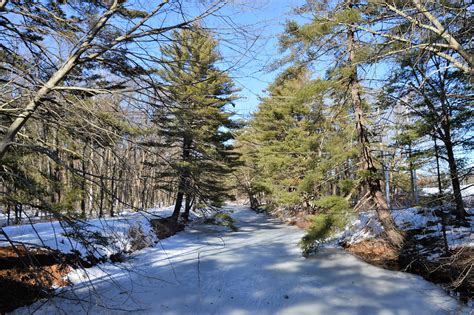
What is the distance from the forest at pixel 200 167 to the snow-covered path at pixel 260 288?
0.05 metres

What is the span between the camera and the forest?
103 inches

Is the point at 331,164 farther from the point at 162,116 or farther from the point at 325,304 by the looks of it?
the point at 162,116

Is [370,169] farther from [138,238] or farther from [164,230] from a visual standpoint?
[164,230]

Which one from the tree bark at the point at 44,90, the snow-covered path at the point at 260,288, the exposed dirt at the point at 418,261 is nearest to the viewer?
the tree bark at the point at 44,90

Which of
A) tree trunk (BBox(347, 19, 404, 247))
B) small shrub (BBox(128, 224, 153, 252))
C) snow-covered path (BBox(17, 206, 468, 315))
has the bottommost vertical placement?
snow-covered path (BBox(17, 206, 468, 315))

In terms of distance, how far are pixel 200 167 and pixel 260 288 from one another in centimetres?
427

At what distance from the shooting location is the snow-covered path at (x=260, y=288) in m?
5.66

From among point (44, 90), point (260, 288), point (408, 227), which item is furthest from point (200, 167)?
point (408, 227)

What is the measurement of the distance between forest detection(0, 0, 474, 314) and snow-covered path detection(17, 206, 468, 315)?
5cm

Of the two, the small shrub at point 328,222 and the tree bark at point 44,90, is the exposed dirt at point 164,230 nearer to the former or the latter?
the small shrub at point 328,222

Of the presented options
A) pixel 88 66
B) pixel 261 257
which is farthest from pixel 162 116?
pixel 261 257

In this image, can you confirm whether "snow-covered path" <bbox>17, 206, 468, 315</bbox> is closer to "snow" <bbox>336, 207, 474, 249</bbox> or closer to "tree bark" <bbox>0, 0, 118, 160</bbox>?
"snow" <bbox>336, 207, 474, 249</bbox>

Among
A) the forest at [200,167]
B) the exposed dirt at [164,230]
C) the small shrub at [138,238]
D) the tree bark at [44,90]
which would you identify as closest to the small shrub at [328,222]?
the forest at [200,167]

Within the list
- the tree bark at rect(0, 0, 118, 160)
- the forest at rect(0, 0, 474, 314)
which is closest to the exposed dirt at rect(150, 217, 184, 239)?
the forest at rect(0, 0, 474, 314)
